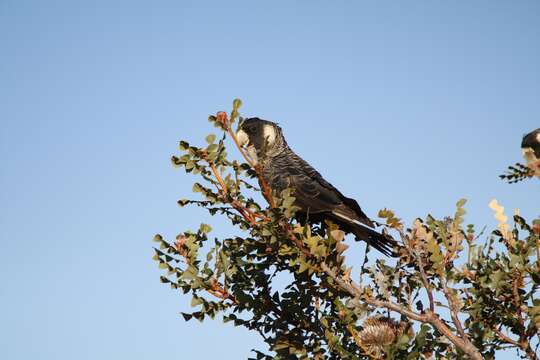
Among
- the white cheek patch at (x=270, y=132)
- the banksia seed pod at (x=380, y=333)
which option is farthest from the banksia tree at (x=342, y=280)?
the white cheek patch at (x=270, y=132)

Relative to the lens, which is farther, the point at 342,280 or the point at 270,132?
the point at 270,132

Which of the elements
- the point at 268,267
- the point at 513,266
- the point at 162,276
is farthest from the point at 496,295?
the point at 162,276

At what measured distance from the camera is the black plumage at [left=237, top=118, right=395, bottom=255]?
589 centimetres

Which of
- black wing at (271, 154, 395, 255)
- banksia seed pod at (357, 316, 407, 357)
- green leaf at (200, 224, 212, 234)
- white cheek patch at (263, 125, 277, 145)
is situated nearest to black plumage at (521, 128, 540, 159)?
black wing at (271, 154, 395, 255)

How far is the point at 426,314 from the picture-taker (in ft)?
12.6

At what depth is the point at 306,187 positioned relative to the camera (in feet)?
21.7

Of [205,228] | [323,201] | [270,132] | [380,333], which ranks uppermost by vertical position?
[270,132]

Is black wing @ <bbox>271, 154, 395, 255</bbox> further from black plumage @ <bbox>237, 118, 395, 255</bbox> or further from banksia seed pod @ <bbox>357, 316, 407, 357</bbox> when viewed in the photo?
banksia seed pod @ <bbox>357, 316, 407, 357</bbox>

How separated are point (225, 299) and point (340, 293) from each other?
0.86m

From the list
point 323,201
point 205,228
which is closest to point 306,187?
point 323,201

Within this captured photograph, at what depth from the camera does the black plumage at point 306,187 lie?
19.3 feet

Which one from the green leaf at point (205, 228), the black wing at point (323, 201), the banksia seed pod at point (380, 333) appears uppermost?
the black wing at point (323, 201)

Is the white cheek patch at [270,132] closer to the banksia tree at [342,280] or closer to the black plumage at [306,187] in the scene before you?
the black plumage at [306,187]

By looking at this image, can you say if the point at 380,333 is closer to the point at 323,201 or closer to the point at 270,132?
the point at 323,201
